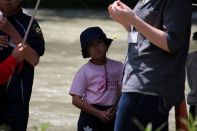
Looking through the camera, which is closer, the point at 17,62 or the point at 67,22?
the point at 17,62

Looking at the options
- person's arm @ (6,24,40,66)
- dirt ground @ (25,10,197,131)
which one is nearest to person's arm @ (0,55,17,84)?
person's arm @ (6,24,40,66)

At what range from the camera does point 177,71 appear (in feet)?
12.8

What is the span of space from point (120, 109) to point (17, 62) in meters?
1.09

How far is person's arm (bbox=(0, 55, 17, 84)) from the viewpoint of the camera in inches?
187

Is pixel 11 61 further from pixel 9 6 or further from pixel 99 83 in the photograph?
pixel 99 83

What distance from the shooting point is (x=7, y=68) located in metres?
4.79

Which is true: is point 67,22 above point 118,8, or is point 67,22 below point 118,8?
below

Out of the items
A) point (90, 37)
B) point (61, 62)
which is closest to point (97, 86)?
point (90, 37)

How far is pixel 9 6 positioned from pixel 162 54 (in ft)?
4.48

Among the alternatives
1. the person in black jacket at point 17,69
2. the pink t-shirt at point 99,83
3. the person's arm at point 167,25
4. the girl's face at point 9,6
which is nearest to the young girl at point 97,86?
the pink t-shirt at point 99,83

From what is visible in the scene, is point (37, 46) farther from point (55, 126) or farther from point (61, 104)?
point (61, 104)

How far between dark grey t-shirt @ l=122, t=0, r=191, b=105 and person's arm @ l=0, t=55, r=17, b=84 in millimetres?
1104

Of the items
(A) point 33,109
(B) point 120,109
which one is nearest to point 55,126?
(A) point 33,109

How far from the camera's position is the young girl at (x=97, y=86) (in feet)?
17.2
